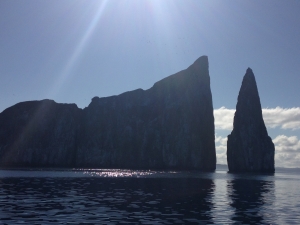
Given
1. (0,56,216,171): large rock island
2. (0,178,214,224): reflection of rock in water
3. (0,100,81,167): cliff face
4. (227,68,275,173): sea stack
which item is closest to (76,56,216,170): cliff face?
(0,56,216,171): large rock island

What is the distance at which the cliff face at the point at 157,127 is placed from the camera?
15600cm

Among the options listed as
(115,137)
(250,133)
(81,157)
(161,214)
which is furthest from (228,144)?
(161,214)

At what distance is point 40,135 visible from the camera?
562 feet

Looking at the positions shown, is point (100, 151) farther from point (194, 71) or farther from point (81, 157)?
point (194, 71)

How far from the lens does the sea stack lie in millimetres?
144500

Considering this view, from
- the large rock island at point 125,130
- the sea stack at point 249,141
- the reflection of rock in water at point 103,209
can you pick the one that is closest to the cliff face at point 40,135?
the large rock island at point 125,130

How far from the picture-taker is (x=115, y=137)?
561 feet

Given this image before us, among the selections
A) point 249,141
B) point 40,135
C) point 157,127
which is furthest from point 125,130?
point 249,141

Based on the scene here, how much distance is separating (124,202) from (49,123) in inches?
5622

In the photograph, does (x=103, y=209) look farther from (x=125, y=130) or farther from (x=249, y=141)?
(x=125, y=130)

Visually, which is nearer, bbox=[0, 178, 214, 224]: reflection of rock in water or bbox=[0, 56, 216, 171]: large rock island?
bbox=[0, 178, 214, 224]: reflection of rock in water

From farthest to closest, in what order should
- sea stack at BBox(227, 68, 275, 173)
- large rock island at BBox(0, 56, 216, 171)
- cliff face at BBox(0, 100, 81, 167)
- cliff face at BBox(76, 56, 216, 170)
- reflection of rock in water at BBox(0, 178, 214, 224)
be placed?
cliff face at BBox(0, 100, 81, 167), large rock island at BBox(0, 56, 216, 171), cliff face at BBox(76, 56, 216, 170), sea stack at BBox(227, 68, 275, 173), reflection of rock in water at BBox(0, 178, 214, 224)

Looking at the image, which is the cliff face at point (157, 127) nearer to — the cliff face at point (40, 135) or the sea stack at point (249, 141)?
the cliff face at point (40, 135)

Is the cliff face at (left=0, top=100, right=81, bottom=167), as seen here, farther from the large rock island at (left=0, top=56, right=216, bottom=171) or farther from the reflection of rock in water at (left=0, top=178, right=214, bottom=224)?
the reflection of rock in water at (left=0, top=178, right=214, bottom=224)
